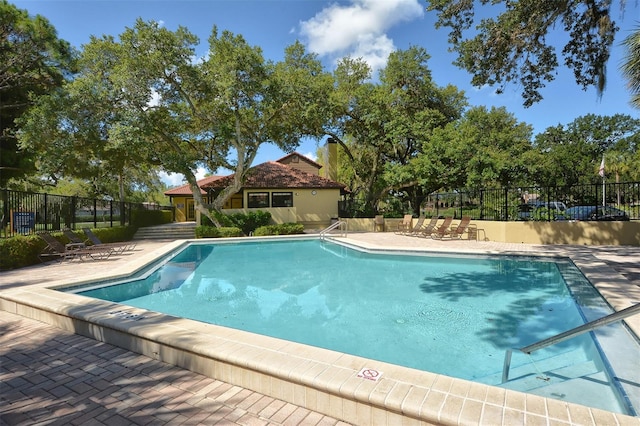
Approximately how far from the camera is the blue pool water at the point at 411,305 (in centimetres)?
452

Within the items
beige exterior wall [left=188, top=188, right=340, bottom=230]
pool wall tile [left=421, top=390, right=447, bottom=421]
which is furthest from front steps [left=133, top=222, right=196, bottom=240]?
pool wall tile [left=421, top=390, right=447, bottom=421]

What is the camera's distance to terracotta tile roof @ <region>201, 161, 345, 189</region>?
24.2 metres

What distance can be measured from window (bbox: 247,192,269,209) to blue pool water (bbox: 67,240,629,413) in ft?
39.3

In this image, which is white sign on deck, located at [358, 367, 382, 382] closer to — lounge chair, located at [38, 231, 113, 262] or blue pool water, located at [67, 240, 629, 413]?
blue pool water, located at [67, 240, 629, 413]

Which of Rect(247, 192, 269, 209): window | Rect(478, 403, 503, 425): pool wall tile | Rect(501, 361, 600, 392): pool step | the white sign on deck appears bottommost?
Rect(501, 361, 600, 392): pool step

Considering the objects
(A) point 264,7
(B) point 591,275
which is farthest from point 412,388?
(A) point 264,7

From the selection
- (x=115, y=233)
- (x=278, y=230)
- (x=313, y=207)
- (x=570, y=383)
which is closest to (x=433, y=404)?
(x=570, y=383)

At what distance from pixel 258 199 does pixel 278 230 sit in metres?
5.78

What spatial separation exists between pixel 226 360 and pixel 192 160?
1771 cm

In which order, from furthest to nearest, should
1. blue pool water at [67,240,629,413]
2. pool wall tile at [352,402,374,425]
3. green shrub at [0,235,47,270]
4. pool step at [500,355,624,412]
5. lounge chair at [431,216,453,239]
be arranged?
lounge chair at [431,216,453,239] → green shrub at [0,235,47,270] → blue pool water at [67,240,629,413] → pool step at [500,355,624,412] → pool wall tile at [352,402,374,425]

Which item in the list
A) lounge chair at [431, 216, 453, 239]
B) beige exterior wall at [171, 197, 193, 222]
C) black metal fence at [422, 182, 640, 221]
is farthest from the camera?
beige exterior wall at [171, 197, 193, 222]

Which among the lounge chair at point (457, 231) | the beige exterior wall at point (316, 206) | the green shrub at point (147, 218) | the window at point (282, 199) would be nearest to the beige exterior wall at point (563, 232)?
the lounge chair at point (457, 231)

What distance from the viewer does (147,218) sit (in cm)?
2289

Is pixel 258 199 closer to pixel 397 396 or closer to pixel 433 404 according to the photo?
pixel 397 396
